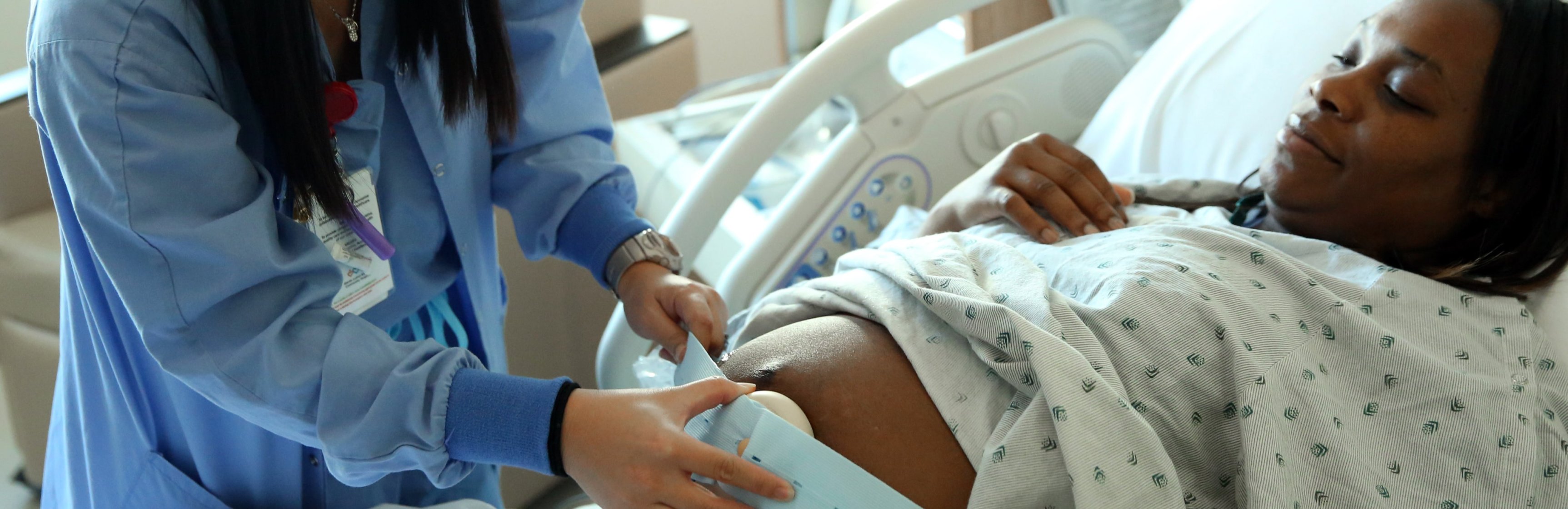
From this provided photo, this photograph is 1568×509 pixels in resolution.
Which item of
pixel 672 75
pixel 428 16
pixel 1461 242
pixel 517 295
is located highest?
pixel 428 16

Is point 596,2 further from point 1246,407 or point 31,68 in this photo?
point 1246,407

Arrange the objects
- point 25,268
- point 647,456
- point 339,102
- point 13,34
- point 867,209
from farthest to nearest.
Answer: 1. point 13,34
2. point 867,209
3. point 25,268
4. point 339,102
5. point 647,456

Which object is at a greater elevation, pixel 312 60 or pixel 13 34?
pixel 312 60

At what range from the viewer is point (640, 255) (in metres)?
1.19

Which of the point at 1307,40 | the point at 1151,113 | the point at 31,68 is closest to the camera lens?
the point at 31,68

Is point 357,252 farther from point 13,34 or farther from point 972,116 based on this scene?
point 13,34

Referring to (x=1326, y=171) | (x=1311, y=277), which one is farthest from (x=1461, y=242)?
(x=1311, y=277)

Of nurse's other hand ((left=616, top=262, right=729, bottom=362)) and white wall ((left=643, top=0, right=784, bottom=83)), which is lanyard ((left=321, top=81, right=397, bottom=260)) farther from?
white wall ((left=643, top=0, right=784, bottom=83))

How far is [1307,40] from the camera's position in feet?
5.06

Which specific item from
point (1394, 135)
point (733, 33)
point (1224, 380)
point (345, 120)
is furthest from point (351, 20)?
point (733, 33)

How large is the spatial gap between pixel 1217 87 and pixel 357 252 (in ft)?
4.35

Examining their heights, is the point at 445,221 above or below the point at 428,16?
below

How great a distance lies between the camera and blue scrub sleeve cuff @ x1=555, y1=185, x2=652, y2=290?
1.20 m

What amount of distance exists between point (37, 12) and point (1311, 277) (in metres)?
1.22
